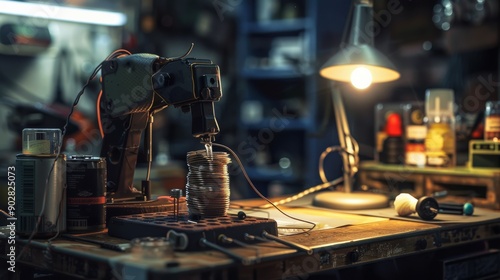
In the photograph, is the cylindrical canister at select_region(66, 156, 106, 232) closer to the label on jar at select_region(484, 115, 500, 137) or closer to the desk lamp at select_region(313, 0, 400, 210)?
the desk lamp at select_region(313, 0, 400, 210)

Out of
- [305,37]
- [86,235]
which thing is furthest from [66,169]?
[305,37]

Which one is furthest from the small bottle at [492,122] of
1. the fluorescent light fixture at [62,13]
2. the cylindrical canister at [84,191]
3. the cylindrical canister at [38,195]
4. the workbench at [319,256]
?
the fluorescent light fixture at [62,13]

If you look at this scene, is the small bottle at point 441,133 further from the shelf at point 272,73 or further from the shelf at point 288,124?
the shelf at point 272,73

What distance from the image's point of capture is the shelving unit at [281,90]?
4621mm

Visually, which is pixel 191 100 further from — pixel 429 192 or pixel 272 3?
pixel 272 3

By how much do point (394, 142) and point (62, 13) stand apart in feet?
8.66

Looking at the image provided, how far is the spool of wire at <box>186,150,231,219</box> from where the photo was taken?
1.63 m

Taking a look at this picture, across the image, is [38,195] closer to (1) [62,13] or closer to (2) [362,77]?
(2) [362,77]

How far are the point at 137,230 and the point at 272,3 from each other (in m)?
3.75

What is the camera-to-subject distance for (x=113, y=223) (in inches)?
62.6

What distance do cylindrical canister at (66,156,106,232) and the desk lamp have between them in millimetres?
840

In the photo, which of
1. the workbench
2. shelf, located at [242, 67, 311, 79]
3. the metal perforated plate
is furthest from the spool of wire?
shelf, located at [242, 67, 311, 79]

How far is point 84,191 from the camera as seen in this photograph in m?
1.61

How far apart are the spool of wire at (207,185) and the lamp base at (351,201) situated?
0.60 metres
